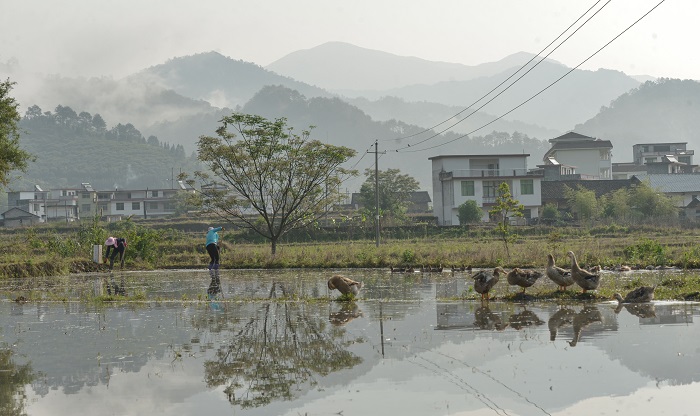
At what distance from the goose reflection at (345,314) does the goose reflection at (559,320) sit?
3.59m

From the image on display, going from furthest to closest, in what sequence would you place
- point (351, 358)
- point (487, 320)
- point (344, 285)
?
1. point (344, 285)
2. point (487, 320)
3. point (351, 358)

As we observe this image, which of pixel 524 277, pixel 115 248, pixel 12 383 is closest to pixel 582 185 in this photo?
pixel 115 248

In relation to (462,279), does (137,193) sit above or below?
above

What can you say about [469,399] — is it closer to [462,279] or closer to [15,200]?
[462,279]

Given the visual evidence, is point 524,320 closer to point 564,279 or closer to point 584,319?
point 584,319

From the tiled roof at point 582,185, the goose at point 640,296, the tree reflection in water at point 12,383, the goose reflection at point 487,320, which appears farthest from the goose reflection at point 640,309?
the tiled roof at point 582,185

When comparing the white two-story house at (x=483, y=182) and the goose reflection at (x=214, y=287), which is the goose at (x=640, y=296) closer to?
the goose reflection at (x=214, y=287)

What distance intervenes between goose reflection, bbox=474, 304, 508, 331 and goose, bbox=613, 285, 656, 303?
2.75 metres

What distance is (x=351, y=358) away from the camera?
11367mm

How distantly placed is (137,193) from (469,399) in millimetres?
119929

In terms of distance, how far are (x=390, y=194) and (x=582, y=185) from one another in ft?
62.8

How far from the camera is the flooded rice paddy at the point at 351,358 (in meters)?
8.96

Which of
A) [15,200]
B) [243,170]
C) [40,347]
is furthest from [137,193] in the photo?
[40,347]

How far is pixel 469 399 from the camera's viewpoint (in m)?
9.00
